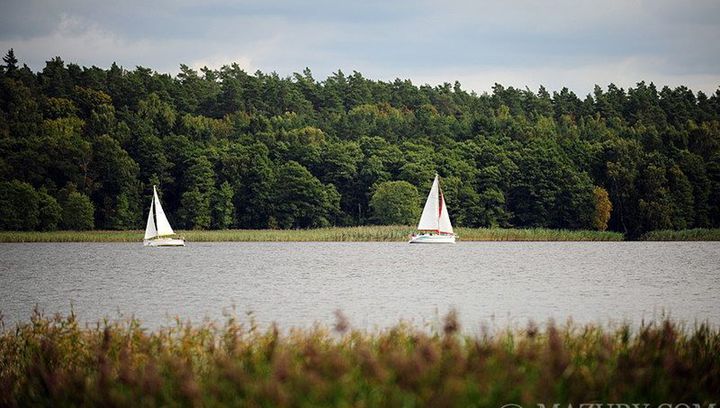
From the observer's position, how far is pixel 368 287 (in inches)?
1547

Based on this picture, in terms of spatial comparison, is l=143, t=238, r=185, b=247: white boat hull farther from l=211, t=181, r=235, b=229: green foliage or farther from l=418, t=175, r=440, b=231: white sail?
l=211, t=181, r=235, b=229: green foliage

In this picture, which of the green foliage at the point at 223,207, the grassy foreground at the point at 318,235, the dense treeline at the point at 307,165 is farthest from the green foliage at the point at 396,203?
the green foliage at the point at 223,207

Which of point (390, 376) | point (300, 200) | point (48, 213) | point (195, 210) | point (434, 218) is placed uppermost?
point (300, 200)

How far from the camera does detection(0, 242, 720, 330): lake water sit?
28.5 m

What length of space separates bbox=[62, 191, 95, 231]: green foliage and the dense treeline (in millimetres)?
162

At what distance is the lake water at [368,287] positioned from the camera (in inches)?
1121

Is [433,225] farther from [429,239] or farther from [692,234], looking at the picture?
[692,234]

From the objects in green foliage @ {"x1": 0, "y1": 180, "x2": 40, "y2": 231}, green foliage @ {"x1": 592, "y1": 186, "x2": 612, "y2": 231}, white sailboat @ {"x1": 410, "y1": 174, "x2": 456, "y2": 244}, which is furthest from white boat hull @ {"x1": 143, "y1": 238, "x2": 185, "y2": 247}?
green foliage @ {"x1": 592, "y1": 186, "x2": 612, "y2": 231}

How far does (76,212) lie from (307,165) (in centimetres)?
3057

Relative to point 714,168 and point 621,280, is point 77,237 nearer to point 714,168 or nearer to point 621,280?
point 621,280

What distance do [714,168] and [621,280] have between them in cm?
7377

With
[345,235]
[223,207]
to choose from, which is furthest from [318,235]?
[223,207]

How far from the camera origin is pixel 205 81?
16612cm

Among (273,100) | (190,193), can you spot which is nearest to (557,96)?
(273,100)
